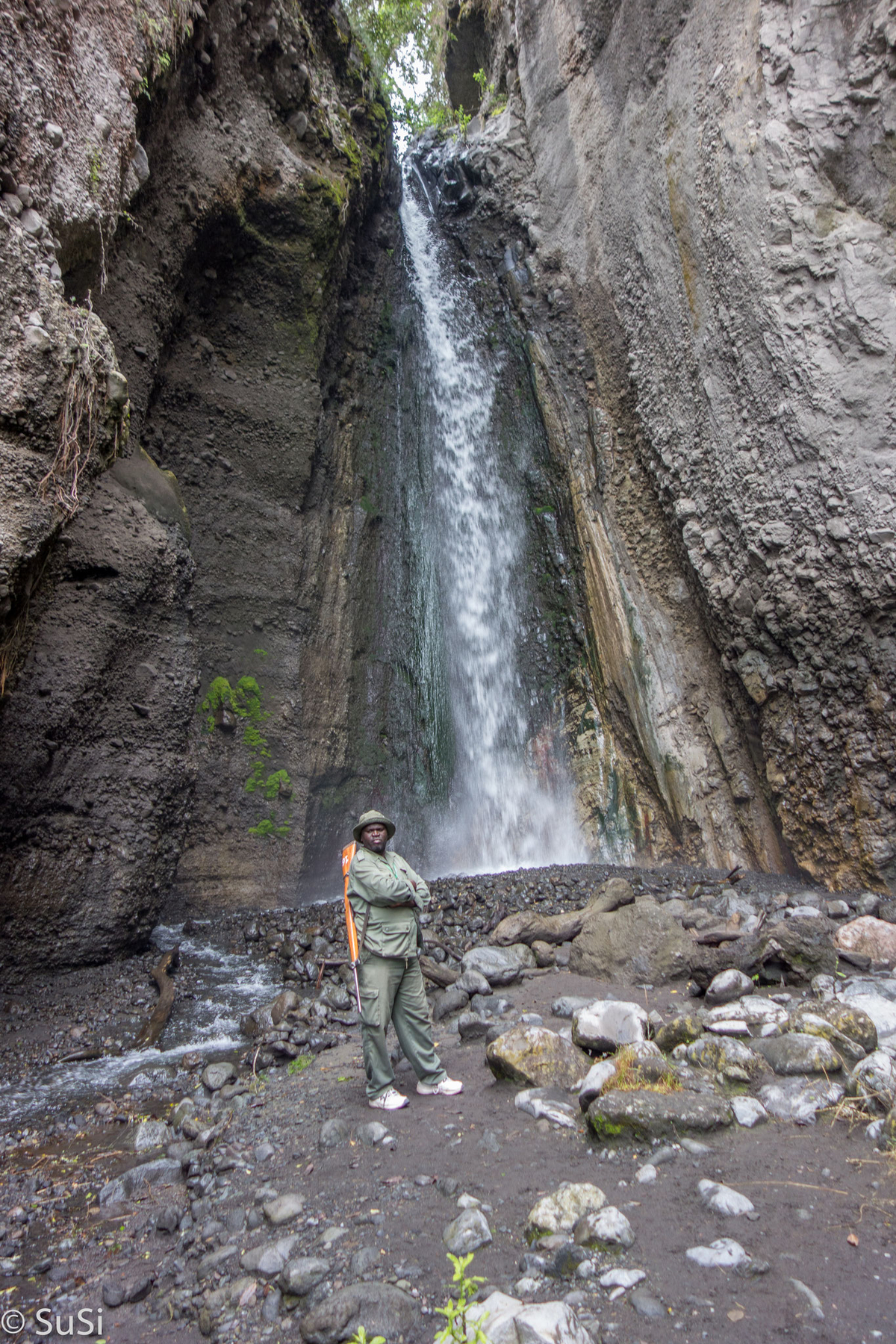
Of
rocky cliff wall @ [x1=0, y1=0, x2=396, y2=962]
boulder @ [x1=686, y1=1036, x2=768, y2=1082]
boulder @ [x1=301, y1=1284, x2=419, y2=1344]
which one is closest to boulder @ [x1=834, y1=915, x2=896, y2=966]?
boulder @ [x1=686, y1=1036, x2=768, y2=1082]

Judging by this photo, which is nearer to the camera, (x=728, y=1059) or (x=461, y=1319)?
(x=461, y=1319)

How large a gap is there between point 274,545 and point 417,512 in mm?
3369

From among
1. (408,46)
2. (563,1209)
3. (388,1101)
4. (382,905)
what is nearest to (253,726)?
(382,905)

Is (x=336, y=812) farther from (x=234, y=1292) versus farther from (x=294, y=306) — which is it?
(x=234, y=1292)

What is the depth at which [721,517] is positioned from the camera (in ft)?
28.1

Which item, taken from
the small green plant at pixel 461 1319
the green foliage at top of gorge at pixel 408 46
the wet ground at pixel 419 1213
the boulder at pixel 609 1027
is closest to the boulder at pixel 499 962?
the wet ground at pixel 419 1213


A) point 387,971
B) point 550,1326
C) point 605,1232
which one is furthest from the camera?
point 387,971

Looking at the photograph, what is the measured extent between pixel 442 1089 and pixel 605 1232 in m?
1.68

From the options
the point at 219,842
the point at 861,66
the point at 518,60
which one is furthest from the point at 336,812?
the point at 518,60

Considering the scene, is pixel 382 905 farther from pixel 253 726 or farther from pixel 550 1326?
pixel 253 726

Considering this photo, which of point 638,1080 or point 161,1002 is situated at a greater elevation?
point 161,1002

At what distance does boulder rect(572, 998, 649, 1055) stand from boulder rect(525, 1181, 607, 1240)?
1244 millimetres

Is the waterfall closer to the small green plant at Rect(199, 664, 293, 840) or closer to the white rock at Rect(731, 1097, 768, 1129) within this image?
the small green plant at Rect(199, 664, 293, 840)

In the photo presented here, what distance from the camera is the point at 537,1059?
3.78 meters
